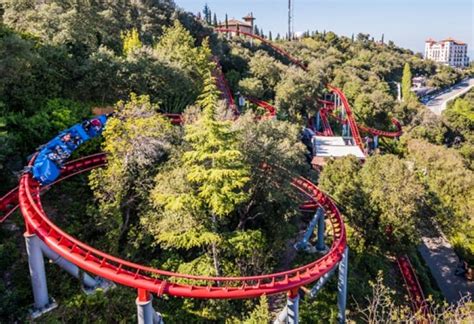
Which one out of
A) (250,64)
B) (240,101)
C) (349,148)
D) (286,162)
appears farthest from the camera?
(250,64)

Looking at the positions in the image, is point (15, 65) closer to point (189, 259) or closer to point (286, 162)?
point (189, 259)

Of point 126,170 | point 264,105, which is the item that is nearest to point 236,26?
point 264,105

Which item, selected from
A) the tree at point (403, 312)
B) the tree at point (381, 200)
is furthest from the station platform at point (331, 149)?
the tree at point (403, 312)

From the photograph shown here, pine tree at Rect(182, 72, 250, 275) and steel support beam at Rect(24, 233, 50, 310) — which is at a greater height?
pine tree at Rect(182, 72, 250, 275)

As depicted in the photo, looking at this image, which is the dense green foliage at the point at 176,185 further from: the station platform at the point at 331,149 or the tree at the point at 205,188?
the station platform at the point at 331,149

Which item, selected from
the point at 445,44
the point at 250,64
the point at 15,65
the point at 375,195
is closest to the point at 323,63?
the point at 250,64

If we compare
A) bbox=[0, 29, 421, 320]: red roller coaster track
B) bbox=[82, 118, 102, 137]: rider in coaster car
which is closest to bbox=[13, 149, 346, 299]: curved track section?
bbox=[0, 29, 421, 320]: red roller coaster track

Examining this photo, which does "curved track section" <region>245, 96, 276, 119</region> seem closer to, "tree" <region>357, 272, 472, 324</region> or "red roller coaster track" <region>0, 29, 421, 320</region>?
"tree" <region>357, 272, 472, 324</region>
